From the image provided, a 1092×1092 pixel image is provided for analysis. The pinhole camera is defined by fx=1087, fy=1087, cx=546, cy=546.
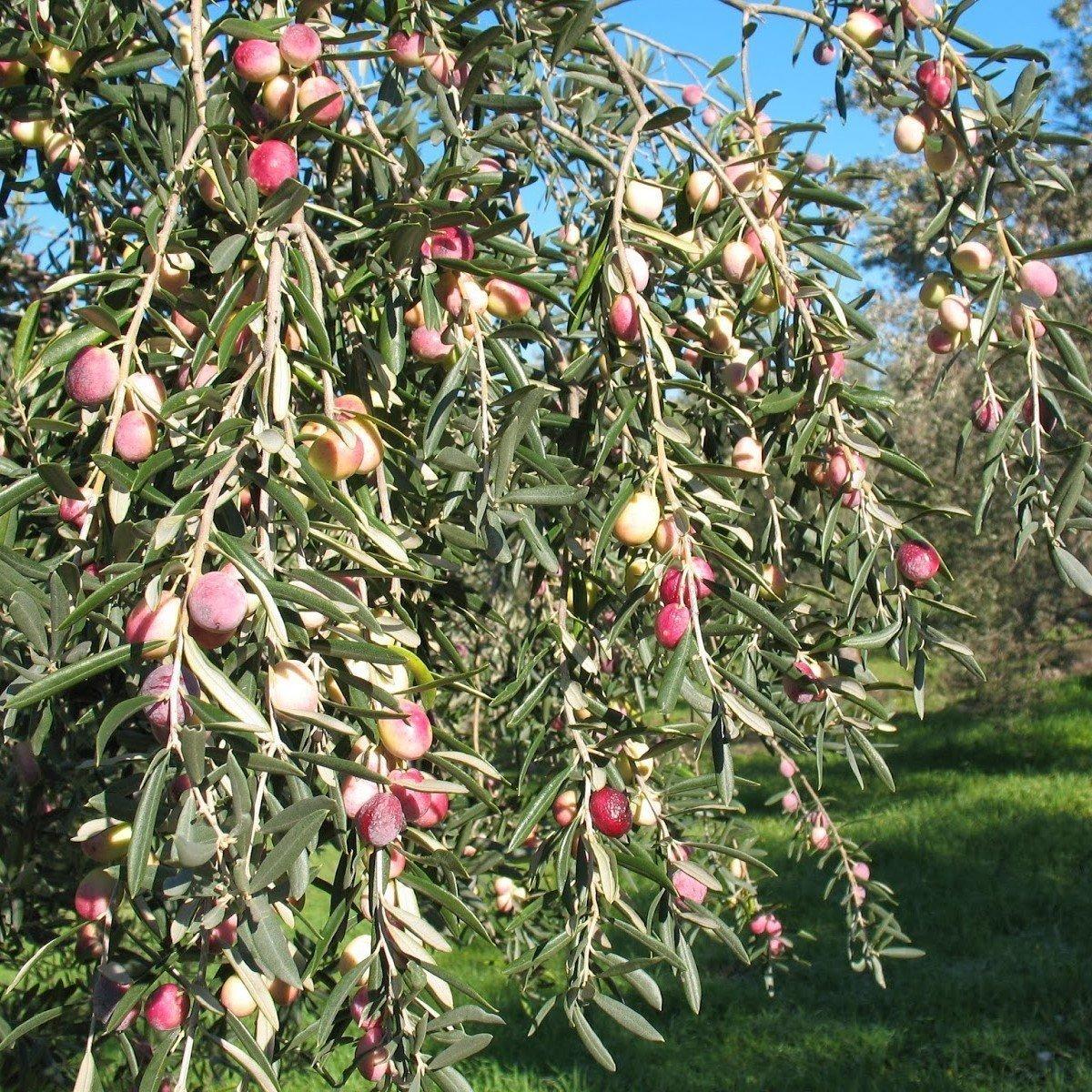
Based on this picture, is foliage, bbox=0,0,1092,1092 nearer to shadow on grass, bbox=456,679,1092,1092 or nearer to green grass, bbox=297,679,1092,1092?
green grass, bbox=297,679,1092,1092

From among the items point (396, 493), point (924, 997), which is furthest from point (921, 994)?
point (396, 493)

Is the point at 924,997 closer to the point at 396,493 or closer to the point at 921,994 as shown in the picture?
the point at 921,994

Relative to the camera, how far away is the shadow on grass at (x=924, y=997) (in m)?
3.43

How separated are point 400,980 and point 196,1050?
94 centimetres

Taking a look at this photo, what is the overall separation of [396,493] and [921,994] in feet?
12.1

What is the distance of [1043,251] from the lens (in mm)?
1067

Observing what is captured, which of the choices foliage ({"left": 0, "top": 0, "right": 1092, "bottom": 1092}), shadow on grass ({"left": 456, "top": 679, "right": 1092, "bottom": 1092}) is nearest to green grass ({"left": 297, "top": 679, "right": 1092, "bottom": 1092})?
shadow on grass ({"left": 456, "top": 679, "right": 1092, "bottom": 1092})

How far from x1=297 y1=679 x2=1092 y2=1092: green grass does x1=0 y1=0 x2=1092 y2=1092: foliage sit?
1199mm

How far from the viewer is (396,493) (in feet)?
3.63

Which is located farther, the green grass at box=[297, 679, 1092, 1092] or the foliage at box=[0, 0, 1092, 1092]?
the green grass at box=[297, 679, 1092, 1092]

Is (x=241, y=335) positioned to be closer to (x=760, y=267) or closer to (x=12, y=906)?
(x=760, y=267)

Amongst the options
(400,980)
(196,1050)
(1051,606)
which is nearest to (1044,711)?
(1051,606)

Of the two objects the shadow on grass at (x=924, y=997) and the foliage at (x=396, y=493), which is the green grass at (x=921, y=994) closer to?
the shadow on grass at (x=924, y=997)

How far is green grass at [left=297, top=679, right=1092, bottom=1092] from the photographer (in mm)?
3436
